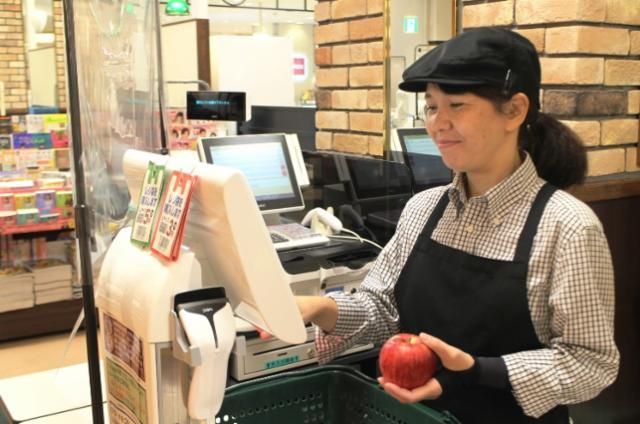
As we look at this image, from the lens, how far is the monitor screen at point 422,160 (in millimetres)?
2797

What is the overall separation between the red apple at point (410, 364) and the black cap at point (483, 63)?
476 mm

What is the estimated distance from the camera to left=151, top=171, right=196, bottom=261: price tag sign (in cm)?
108

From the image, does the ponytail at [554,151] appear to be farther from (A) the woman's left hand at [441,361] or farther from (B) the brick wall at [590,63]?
(B) the brick wall at [590,63]

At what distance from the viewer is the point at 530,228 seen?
136 centimetres

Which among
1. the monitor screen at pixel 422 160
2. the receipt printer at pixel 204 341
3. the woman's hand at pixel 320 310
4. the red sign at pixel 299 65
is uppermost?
the red sign at pixel 299 65

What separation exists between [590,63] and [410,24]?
949 millimetres

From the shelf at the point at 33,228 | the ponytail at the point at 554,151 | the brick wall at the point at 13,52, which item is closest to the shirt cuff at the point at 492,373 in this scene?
the ponytail at the point at 554,151

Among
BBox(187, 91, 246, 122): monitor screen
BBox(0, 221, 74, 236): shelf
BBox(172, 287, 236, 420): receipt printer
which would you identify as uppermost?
BBox(187, 91, 246, 122): monitor screen

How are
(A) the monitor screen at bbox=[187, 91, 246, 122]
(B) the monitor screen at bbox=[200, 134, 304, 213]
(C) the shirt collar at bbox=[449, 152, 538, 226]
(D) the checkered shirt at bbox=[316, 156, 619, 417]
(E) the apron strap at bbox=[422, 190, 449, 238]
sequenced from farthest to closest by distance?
(A) the monitor screen at bbox=[187, 91, 246, 122] → (B) the monitor screen at bbox=[200, 134, 304, 213] → (E) the apron strap at bbox=[422, 190, 449, 238] → (C) the shirt collar at bbox=[449, 152, 538, 226] → (D) the checkered shirt at bbox=[316, 156, 619, 417]

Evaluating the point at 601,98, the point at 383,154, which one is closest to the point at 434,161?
the point at 383,154

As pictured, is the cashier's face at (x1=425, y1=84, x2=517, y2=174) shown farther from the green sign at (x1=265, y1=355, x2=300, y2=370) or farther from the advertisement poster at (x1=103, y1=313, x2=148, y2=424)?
the green sign at (x1=265, y1=355, x2=300, y2=370)

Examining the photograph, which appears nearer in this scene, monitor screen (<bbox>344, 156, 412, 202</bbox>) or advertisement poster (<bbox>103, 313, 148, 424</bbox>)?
advertisement poster (<bbox>103, 313, 148, 424</bbox>)

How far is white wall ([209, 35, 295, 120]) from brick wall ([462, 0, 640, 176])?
474 centimetres

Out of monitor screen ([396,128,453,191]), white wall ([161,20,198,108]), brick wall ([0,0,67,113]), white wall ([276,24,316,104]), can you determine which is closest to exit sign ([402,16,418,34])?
monitor screen ([396,128,453,191])
